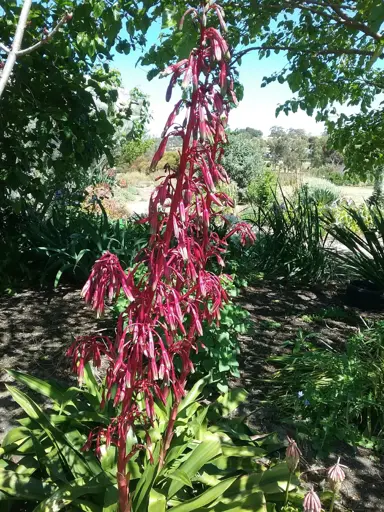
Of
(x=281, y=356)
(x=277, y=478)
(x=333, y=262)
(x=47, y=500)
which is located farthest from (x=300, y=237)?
(x=47, y=500)

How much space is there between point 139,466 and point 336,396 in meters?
1.38

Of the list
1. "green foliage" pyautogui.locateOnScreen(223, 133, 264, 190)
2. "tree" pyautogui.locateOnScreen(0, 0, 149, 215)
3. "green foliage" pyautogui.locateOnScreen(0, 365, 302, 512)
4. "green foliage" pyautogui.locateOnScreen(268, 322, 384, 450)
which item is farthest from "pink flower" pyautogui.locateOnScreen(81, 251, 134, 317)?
"green foliage" pyautogui.locateOnScreen(223, 133, 264, 190)

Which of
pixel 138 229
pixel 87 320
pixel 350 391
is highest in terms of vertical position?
pixel 138 229

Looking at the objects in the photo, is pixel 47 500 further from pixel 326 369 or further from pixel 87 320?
pixel 87 320

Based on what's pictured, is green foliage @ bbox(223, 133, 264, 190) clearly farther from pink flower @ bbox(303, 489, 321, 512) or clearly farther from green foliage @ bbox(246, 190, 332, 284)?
pink flower @ bbox(303, 489, 321, 512)

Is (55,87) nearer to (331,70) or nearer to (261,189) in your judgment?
(331,70)

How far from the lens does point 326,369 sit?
3.19 m

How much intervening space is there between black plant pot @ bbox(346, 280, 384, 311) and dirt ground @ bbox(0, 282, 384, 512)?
20cm

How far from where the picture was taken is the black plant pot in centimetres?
528

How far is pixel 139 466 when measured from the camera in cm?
196

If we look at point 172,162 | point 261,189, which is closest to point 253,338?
point 261,189

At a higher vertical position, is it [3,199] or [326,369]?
[3,199]

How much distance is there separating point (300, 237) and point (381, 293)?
61.0 inches

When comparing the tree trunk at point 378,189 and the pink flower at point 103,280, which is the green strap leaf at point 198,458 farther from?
the tree trunk at point 378,189
